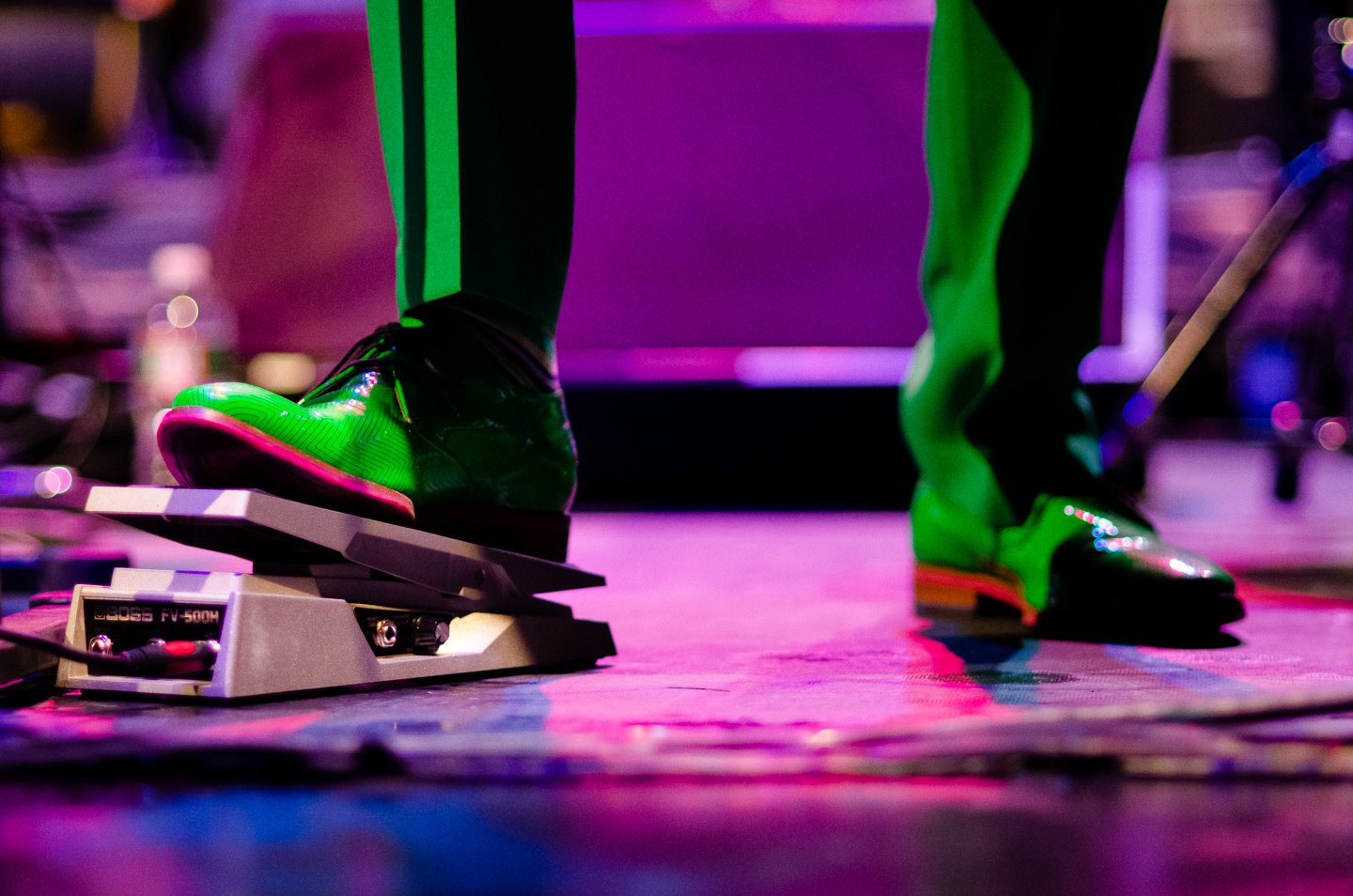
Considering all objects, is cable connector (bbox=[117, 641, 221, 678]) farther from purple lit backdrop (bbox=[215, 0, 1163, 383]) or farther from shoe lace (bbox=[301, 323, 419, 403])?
purple lit backdrop (bbox=[215, 0, 1163, 383])

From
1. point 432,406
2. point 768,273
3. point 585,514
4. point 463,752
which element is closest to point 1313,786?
point 463,752

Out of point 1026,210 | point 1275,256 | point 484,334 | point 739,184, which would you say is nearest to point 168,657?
point 484,334

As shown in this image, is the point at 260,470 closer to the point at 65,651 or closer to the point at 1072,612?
the point at 65,651

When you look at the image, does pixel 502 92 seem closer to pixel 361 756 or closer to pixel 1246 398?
pixel 361 756

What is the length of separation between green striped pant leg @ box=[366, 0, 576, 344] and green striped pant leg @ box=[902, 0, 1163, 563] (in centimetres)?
45

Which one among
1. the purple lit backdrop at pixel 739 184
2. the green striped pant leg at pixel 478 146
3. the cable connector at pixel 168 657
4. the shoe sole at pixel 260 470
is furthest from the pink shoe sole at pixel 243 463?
the purple lit backdrop at pixel 739 184

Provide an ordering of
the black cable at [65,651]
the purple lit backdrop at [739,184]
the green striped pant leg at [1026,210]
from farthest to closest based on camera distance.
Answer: the purple lit backdrop at [739,184] < the green striped pant leg at [1026,210] < the black cable at [65,651]

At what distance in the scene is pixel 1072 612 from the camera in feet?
3.43

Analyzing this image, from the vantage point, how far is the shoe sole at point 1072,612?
39.4 inches

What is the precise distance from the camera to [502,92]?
3.01 feet

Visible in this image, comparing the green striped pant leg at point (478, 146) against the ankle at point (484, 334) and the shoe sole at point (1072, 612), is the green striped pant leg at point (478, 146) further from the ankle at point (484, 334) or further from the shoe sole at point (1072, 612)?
the shoe sole at point (1072, 612)

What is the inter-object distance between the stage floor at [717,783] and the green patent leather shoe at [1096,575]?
0.12m

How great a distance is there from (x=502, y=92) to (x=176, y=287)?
2.65 metres

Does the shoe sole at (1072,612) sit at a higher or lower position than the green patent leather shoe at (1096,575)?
lower
